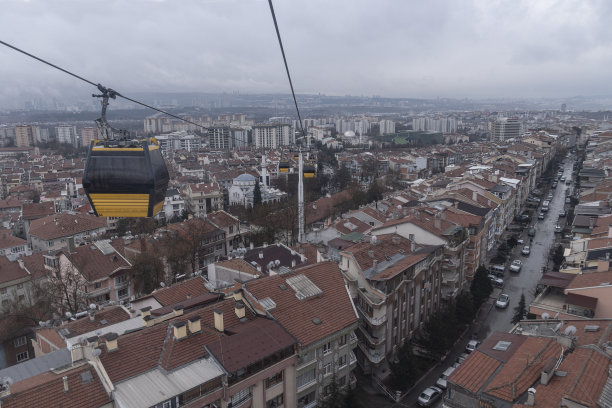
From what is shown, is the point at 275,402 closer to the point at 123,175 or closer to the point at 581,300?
the point at 123,175

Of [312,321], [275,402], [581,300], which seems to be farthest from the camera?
[581,300]

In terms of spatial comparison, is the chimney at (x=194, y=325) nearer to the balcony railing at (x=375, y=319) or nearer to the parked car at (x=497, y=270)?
the balcony railing at (x=375, y=319)

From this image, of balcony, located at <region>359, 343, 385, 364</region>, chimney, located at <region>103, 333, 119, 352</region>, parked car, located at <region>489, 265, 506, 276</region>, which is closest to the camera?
chimney, located at <region>103, 333, 119, 352</region>

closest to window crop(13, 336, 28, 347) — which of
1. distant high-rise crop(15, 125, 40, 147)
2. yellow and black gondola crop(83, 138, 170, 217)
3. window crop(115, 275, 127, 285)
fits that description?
window crop(115, 275, 127, 285)

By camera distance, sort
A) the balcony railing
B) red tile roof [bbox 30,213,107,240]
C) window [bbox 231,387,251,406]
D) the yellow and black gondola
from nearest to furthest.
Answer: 1. the yellow and black gondola
2. window [bbox 231,387,251,406]
3. the balcony railing
4. red tile roof [bbox 30,213,107,240]

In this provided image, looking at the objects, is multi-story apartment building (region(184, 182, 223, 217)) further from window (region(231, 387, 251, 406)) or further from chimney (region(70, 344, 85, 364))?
window (region(231, 387, 251, 406))

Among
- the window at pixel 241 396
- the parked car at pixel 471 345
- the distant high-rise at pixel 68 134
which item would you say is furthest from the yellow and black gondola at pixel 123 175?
the distant high-rise at pixel 68 134

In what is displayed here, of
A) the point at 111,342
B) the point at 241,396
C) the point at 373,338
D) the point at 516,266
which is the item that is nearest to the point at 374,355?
the point at 373,338

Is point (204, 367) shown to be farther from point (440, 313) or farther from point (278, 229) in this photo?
point (278, 229)
